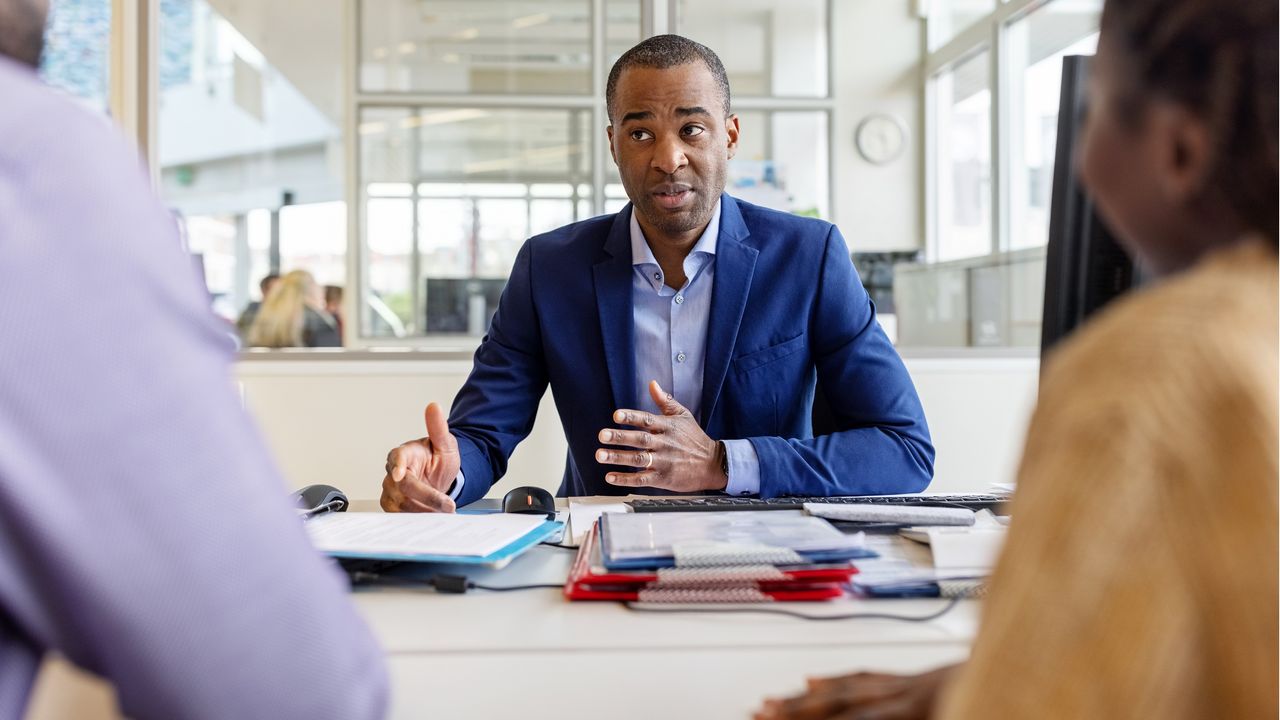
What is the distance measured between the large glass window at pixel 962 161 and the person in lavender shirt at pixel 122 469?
606cm

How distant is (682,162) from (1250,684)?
5.36 ft

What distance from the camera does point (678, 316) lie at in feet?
6.54

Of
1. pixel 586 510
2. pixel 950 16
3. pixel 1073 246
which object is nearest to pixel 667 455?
pixel 586 510

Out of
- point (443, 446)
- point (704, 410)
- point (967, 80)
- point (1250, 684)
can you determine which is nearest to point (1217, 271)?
point (1250, 684)

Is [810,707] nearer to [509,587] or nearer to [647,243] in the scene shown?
[509,587]

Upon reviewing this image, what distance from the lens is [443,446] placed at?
5.32 feet

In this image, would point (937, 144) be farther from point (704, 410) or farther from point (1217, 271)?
point (1217, 271)

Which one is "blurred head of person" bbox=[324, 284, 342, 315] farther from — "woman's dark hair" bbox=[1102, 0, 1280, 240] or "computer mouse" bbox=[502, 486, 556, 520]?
"woman's dark hair" bbox=[1102, 0, 1280, 240]

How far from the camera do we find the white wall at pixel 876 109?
21.2 ft

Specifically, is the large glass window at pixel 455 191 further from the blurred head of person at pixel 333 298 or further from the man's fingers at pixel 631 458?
the man's fingers at pixel 631 458

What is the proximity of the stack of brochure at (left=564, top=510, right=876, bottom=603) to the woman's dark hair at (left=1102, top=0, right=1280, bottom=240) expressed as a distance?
577 mm

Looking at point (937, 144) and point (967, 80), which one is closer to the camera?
point (967, 80)

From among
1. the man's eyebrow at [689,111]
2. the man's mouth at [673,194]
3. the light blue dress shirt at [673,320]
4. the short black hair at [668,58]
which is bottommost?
the light blue dress shirt at [673,320]

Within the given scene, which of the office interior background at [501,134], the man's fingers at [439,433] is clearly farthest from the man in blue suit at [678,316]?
the office interior background at [501,134]
